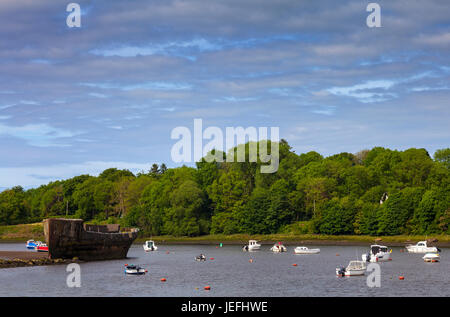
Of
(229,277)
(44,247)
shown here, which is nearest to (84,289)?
(229,277)

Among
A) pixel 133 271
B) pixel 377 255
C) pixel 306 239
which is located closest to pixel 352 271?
pixel 377 255

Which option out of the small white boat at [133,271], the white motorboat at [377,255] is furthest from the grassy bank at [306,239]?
the small white boat at [133,271]

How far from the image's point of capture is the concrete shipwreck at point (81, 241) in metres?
92.5

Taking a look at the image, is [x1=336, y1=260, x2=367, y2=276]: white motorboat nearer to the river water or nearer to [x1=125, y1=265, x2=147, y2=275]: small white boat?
the river water

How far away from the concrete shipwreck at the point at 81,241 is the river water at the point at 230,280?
2.82m

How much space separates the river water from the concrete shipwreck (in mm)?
2815

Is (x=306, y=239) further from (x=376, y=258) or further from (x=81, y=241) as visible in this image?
(x=81, y=241)

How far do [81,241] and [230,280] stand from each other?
3193 centimetres

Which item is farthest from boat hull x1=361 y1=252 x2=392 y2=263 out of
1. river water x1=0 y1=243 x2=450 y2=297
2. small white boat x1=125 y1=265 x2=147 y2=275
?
small white boat x1=125 y1=265 x2=147 y2=275

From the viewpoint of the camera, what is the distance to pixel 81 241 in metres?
98.8

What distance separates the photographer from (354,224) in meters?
171

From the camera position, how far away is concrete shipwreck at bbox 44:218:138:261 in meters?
92.5

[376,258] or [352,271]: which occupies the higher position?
[352,271]
